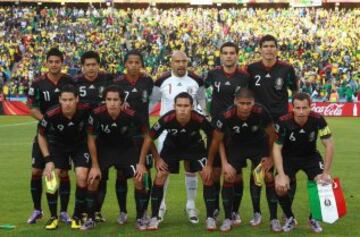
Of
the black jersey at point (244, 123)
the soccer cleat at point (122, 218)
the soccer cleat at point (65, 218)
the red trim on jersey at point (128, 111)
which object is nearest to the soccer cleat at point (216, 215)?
the black jersey at point (244, 123)

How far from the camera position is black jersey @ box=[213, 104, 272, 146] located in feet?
28.0

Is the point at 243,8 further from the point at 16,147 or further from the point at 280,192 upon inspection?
the point at 280,192

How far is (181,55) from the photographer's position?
9516mm

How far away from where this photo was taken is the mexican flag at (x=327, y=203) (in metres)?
7.98

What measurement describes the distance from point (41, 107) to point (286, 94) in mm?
3424

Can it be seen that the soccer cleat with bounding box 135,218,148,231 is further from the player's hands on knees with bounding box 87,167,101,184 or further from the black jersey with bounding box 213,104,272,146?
the black jersey with bounding box 213,104,272,146

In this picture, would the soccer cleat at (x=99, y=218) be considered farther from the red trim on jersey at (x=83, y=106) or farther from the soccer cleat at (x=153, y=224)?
the red trim on jersey at (x=83, y=106)

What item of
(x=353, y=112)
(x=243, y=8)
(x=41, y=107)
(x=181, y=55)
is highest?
(x=243, y=8)

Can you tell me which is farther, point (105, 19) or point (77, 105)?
point (105, 19)

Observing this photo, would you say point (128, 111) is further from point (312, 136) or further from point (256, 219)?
point (312, 136)

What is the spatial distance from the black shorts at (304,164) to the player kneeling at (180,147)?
1.00 meters

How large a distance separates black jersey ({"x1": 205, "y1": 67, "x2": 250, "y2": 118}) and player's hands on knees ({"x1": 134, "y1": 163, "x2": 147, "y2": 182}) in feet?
4.56

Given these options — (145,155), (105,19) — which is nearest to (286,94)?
(145,155)

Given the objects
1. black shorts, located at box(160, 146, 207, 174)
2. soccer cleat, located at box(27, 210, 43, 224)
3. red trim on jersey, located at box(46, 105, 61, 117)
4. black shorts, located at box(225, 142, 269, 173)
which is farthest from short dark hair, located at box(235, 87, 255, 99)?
soccer cleat, located at box(27, 210, 43, 224)
